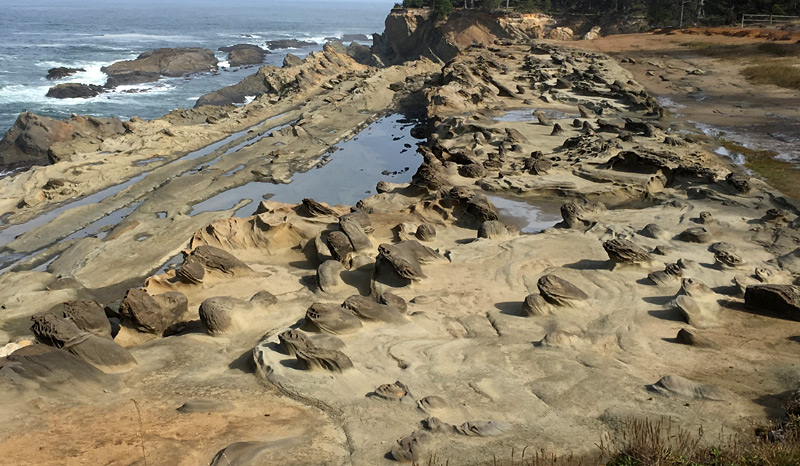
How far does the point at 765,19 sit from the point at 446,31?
85.6 feet

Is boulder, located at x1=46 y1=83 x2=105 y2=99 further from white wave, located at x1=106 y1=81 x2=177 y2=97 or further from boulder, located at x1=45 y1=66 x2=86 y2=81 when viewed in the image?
boulder, located at x1=45 y1=66 x2=86 y2=81

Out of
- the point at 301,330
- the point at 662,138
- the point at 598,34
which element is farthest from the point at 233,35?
the point at 301,330

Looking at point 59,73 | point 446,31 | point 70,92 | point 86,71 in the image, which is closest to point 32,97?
point 70,92

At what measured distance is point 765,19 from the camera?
1821 inches

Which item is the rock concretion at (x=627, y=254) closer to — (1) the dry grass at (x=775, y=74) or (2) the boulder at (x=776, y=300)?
(2) the boulder at (x=776, y=300)

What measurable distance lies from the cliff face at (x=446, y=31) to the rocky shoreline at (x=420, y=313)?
127 ft

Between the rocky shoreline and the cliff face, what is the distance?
127ft

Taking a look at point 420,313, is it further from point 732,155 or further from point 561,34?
point 561,34

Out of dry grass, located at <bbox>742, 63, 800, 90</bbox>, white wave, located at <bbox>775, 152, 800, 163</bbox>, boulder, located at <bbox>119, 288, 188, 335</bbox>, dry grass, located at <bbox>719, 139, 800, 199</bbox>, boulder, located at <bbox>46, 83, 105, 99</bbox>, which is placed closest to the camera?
boulder, located at <bbox>119, 288, 188, 335</bbox>

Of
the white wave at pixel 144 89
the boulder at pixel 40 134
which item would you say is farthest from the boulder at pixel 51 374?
the white wave at pixel 144 89

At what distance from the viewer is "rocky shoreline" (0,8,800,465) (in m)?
7.11

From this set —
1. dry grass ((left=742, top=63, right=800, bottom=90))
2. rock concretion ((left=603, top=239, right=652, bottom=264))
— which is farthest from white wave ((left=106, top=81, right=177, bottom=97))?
rock concretion ((left=603, top=239, right=652, bottom=264))

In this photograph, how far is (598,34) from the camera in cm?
5544

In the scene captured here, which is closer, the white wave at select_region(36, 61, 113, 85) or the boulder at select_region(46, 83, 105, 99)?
the boulder at select_region(46, 83, 105, 99)
